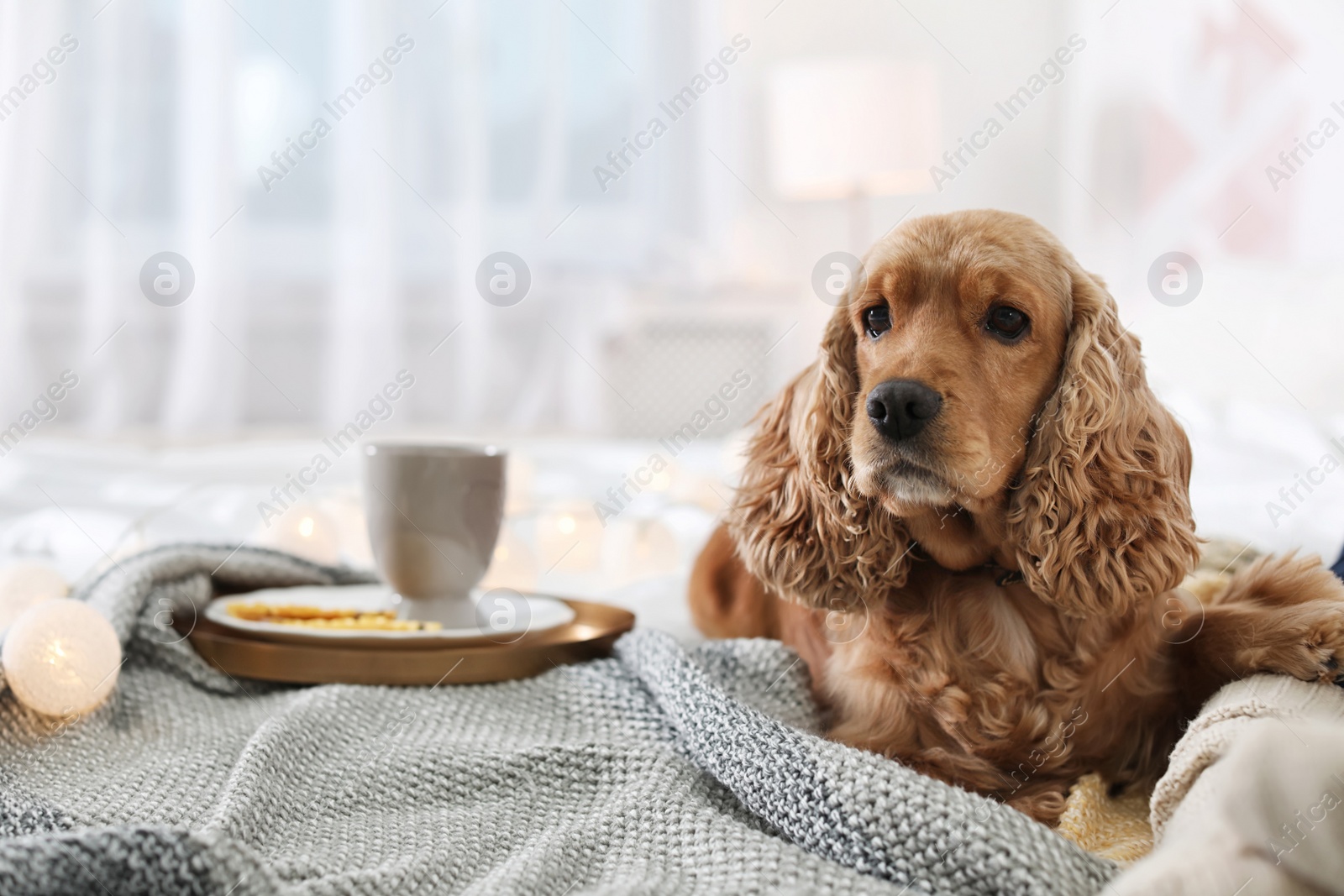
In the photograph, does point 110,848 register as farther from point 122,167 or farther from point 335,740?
point 122,167

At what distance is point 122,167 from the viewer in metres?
3.93

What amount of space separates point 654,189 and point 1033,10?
1721 millimetres

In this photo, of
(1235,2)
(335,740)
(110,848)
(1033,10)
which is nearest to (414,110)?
(1033,10)

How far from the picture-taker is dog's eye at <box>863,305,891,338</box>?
47.8 inches
